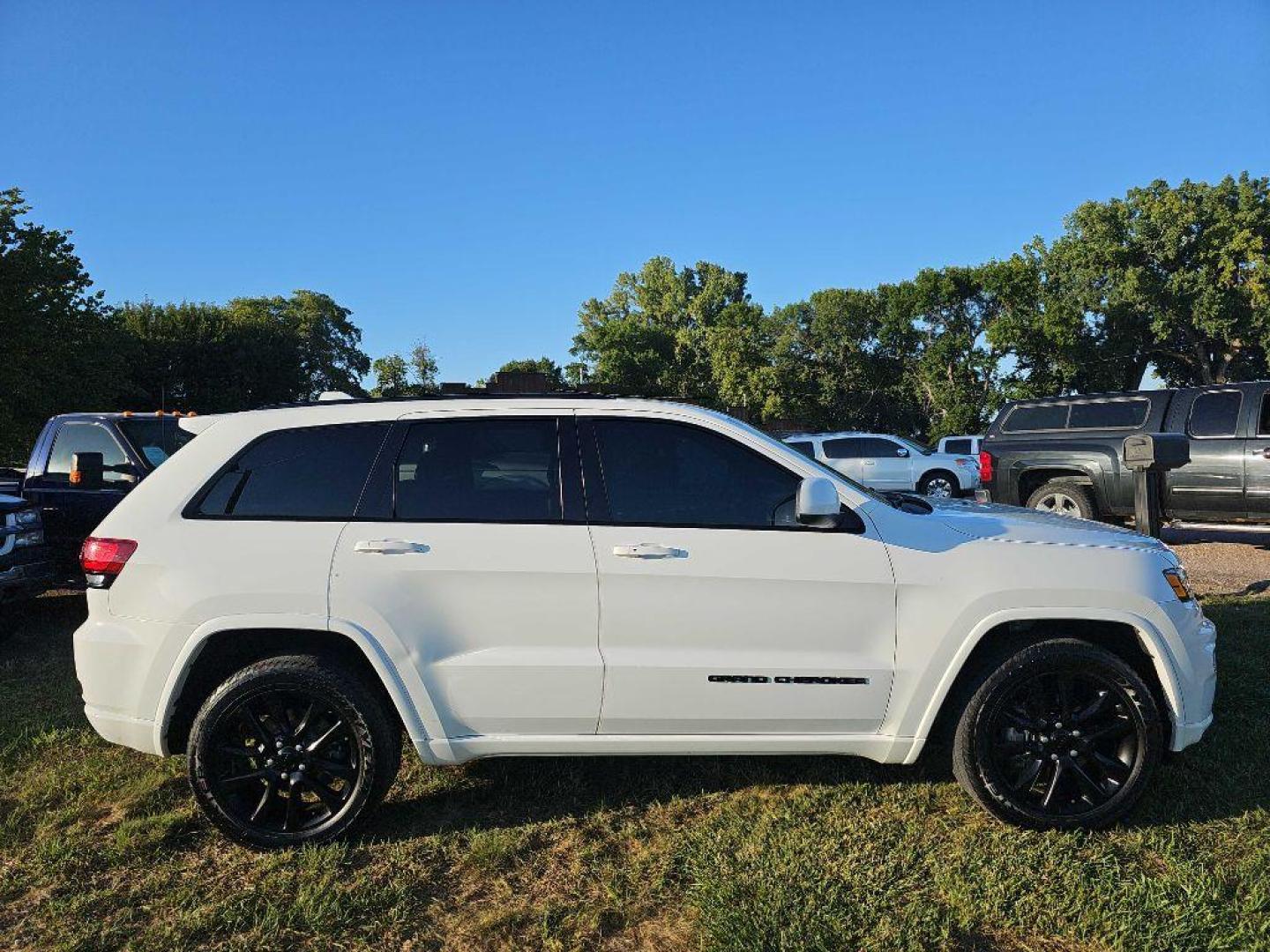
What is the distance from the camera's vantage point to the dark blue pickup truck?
647 centimetres

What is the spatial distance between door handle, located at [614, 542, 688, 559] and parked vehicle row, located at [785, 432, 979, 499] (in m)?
14.5

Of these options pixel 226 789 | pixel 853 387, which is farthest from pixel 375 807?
pixel 853 387

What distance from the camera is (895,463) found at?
17422mm

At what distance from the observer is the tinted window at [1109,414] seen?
8.80 meters

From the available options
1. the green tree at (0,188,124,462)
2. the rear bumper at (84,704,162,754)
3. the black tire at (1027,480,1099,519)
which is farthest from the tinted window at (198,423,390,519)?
the green tree at (0,188,124,462)

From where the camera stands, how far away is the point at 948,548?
3.00 metres

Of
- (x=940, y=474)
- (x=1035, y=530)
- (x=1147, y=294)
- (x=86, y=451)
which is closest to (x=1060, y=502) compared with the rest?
(x=1035, y=530)

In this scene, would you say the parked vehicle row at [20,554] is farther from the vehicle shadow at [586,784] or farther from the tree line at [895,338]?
the tree line at [895,338]

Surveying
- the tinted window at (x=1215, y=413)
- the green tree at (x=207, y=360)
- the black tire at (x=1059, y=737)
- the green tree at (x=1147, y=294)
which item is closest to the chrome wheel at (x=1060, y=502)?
the tinted window at (x=1215, y=413)

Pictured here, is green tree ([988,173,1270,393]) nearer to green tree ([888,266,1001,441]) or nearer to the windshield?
green tree ([888,266,1001,441])

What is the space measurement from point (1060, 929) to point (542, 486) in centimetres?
235

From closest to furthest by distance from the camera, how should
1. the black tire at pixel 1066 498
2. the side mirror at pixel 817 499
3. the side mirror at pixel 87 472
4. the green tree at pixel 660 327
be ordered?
the side mirror at pixel 817 499 → the side mirror at pixel 87 472 → the black tire at pixel 1066 498 → the green tree at pixel 660 327

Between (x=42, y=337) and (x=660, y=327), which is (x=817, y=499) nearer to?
(x=42, y=337)

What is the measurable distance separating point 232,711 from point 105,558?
2.64ft
